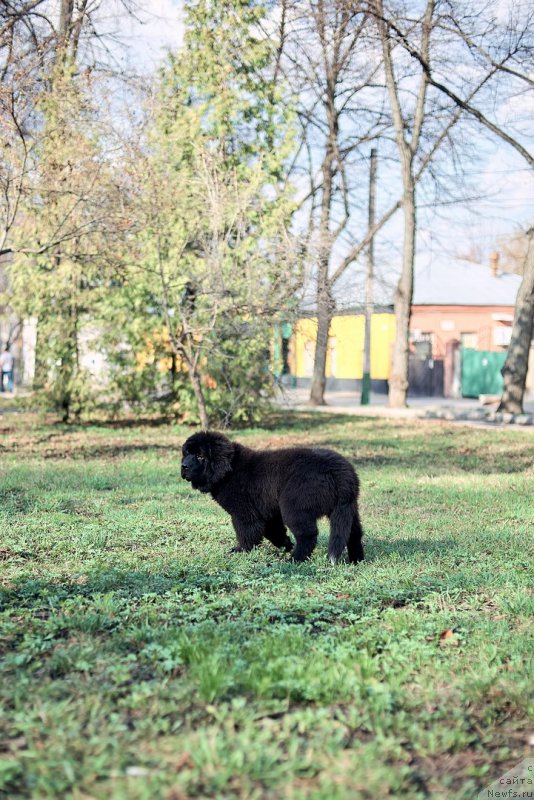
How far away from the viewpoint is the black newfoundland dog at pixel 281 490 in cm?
728

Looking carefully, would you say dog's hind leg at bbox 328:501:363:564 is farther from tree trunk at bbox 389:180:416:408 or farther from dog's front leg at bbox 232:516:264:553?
tree trunk at bbox 389:180:416:408

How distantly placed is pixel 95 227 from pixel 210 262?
2.80m

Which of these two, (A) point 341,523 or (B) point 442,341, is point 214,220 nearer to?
(A) point 341,523

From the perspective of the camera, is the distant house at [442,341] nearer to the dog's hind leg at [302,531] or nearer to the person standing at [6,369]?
the person standing at [6,369]

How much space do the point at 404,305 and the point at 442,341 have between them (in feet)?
71.6

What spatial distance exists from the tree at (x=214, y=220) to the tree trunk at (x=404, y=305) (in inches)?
338

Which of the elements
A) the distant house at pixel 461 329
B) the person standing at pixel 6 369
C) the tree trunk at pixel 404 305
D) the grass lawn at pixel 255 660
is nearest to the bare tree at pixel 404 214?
the tree trunk at pixel 404 305

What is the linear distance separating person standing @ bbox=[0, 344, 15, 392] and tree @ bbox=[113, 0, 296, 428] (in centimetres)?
1578

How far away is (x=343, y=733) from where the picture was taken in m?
3.69

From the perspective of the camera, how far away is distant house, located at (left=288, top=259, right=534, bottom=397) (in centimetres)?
4403

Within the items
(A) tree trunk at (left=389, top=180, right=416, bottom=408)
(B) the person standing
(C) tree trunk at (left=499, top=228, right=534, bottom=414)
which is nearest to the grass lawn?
(C) tree trunk at (left=499, top=228, right=534, bottom=414)

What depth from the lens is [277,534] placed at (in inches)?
325

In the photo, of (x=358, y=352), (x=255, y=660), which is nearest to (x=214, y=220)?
(x=255, y=660)

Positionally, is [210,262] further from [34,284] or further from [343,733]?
[343,733]
